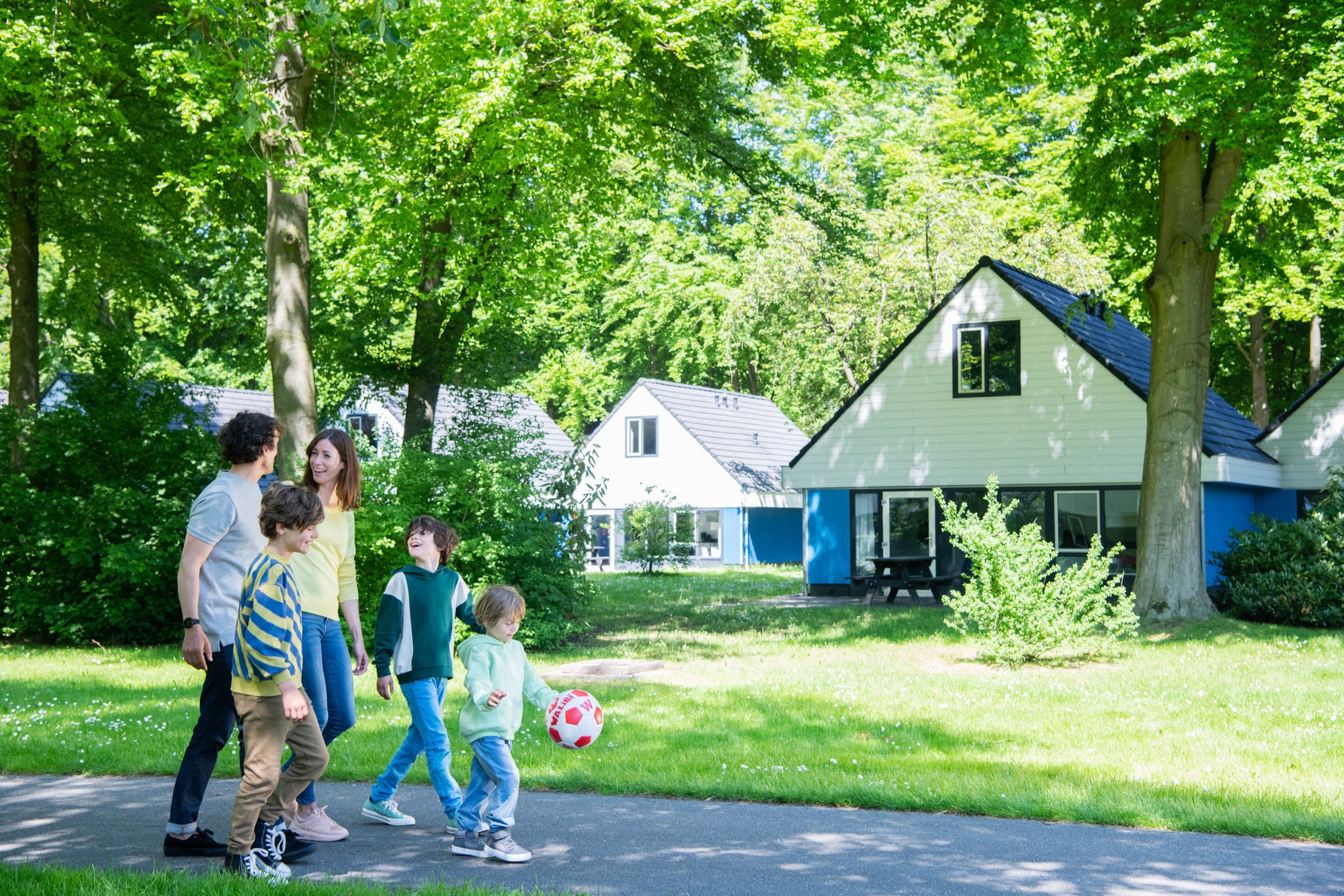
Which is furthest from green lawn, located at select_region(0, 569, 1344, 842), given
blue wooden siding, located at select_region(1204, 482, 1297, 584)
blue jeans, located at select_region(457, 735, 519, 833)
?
blue wooden siding, located at select_region(1204, 482, 1297, 584)

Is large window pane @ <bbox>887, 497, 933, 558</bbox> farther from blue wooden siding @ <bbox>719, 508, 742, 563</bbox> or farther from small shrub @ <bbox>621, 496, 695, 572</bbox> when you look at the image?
blue wooden siding @ <bbox>719, 508, 742, 563</bbox>

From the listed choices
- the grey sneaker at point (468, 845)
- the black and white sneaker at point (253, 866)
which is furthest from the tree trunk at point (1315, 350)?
the black and white sneaker at point (253, 866)

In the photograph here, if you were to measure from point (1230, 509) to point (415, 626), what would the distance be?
21.8 meters

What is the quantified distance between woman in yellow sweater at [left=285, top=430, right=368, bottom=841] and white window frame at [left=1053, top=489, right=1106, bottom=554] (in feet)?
66.0

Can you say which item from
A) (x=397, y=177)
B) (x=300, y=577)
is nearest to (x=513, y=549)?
(x=397, y=177)

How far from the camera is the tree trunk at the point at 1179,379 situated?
18.4 meters

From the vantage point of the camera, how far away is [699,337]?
1937 inches

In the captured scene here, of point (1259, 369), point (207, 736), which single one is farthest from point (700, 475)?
point (207, 736)

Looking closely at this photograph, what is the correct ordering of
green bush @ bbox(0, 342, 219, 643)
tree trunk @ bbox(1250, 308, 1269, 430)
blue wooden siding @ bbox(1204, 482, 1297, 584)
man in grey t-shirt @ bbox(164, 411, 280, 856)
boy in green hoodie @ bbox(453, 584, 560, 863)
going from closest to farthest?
man in grey t-shirt @ bbox(164, 411, 280, 856) → boy in green hoodie @ bbox(453, 584, 560, 863) → green bush @ bbox(0, 342, 219, 643) → blue wooden siding @ bbox(1204, 482, 1297, 584) → tree trunk @ bbox(1250, 308, 1269, 430)

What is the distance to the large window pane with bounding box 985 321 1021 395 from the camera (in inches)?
985

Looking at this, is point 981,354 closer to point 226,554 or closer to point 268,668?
point 226,554

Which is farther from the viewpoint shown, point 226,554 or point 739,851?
point 739,851

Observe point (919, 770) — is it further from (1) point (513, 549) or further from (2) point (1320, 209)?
(2) point (1320, 209)

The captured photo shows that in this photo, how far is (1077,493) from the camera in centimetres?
2453
